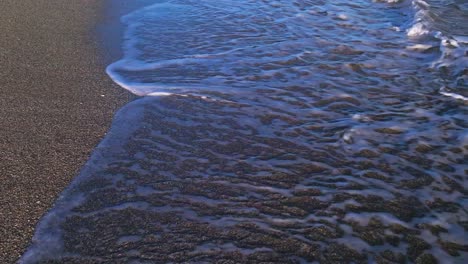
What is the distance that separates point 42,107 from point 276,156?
2.44 metres

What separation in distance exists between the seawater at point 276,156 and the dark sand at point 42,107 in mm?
149

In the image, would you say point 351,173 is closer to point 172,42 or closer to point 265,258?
point 265,258

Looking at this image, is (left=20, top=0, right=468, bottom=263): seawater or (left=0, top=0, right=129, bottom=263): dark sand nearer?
(left=20, top=0, right=468, bottom=263): seawater

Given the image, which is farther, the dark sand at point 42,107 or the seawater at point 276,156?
the dark sand at point 42,107

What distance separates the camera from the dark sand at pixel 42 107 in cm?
319

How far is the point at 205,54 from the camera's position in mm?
6492

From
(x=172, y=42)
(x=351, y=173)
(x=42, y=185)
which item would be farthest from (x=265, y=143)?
(x=172, y=42)

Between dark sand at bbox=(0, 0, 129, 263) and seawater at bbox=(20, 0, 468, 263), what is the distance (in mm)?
149

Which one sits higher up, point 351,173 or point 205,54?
point 205,54

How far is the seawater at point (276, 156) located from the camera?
2965 mm

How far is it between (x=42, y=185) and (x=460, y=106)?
14.9ft

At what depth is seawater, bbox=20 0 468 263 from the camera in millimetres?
2965

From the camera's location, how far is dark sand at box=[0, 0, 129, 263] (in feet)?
10.5

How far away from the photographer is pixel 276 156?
4027 millimetres
